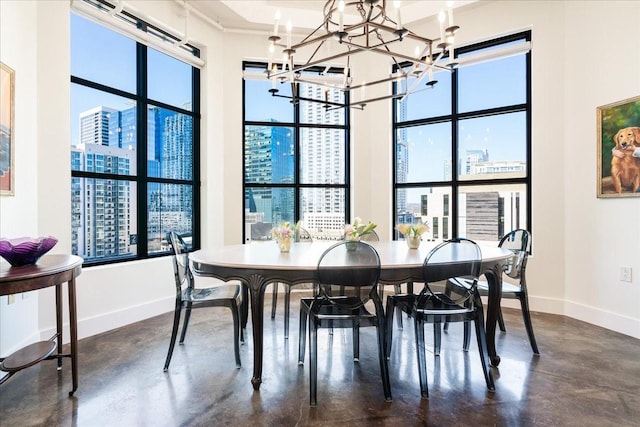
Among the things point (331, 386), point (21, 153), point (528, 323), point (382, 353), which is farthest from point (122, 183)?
point (528, 323)

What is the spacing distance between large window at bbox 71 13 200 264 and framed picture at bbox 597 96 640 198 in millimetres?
4299

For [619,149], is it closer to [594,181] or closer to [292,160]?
[594,181]

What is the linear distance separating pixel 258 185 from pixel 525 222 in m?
3.26

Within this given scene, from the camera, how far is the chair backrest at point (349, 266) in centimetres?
202

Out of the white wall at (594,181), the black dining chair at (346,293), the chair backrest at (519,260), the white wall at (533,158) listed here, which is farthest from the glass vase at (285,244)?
the white wall at (594,181)

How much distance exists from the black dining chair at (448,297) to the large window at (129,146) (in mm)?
2898

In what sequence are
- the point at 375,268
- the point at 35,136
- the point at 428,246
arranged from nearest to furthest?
the point at 375,268 → the point at 35,136 → the point at 428,246

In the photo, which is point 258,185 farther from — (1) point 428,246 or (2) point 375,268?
(2) point 375,268

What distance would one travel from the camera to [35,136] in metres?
2.70

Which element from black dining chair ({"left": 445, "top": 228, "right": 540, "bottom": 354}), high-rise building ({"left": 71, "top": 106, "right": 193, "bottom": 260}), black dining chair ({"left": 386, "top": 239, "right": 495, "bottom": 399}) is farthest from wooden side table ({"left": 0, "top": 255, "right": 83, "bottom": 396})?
black dining chair ({"left": 445, "top": 228, "right": 540, "bottom": 354})

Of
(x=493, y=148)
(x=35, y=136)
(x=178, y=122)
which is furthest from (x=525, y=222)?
(x=35, y=136)

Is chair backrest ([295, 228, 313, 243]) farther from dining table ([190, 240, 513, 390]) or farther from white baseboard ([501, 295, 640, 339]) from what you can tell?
white baseboard ([501, 295, 640, 339])

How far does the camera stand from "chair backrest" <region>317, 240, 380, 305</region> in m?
2.02

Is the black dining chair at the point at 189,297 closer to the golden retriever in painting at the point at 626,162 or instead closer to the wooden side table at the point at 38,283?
the wooden side table at the point at 38,283
